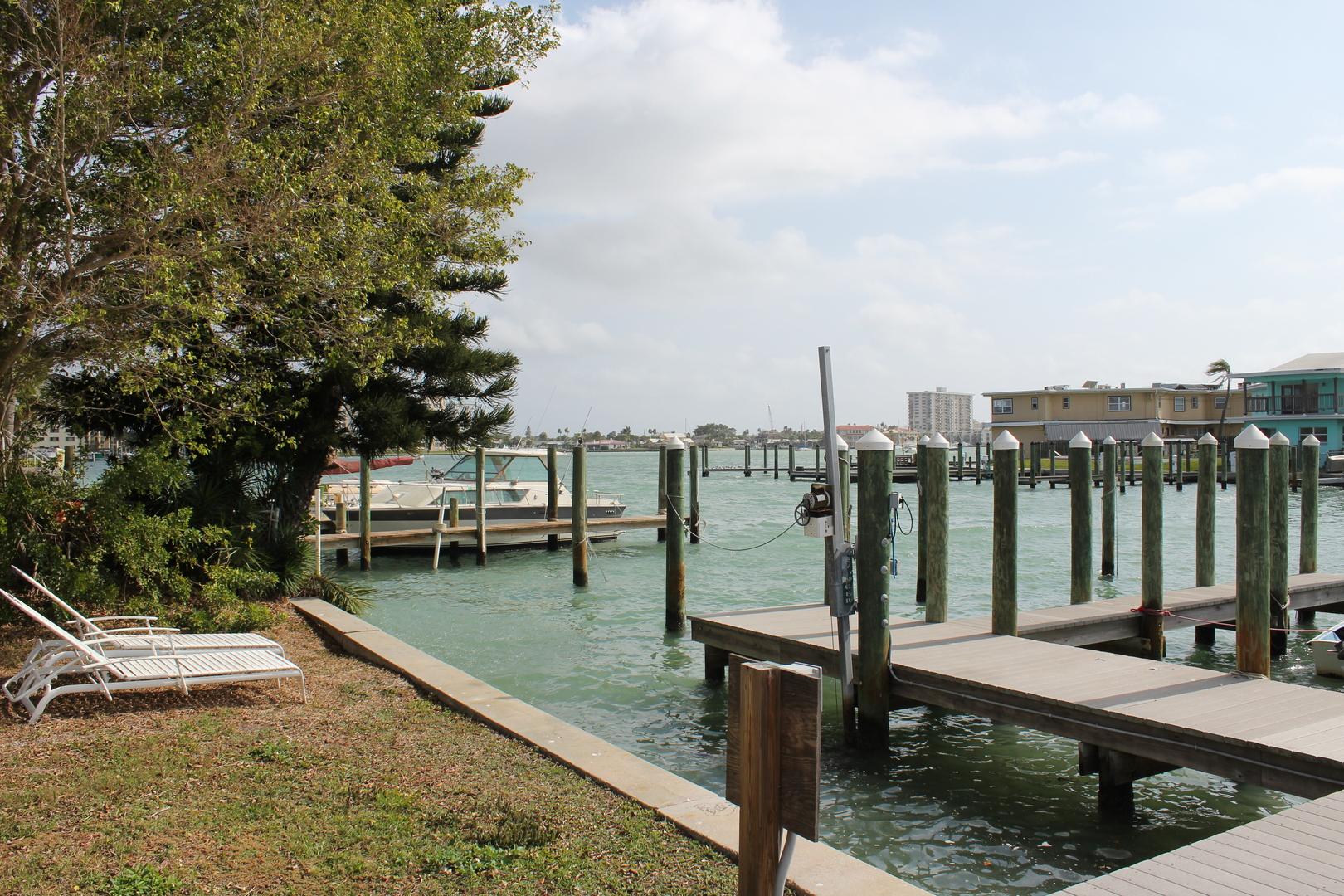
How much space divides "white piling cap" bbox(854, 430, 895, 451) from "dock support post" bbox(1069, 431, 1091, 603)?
14.4 ft

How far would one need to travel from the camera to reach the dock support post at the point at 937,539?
29.5ft

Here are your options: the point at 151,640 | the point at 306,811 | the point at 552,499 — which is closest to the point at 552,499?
the point at 552,499

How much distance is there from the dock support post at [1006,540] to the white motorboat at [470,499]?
569 inches

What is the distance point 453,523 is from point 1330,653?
1614 cm

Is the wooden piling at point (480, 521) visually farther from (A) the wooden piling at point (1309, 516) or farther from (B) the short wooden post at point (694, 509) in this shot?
(A) the wooden piling at point (1309, 516)

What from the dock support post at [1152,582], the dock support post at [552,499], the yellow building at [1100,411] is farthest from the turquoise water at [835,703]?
the yellow building at [1100,411]

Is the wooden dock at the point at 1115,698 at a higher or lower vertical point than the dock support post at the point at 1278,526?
lower

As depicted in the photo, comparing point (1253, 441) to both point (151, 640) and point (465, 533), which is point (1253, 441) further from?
point (465, 533)

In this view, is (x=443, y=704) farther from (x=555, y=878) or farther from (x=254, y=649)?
A: (x=555, y=878)

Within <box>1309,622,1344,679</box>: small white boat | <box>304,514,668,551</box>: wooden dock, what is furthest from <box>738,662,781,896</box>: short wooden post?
<box>304,514,668,551</box>: wooden dock

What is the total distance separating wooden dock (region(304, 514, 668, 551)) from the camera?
63.4 ft

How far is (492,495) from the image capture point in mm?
22922

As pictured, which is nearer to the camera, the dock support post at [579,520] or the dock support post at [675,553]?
the dock support post at [675,553]

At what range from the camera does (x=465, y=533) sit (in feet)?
67.8
